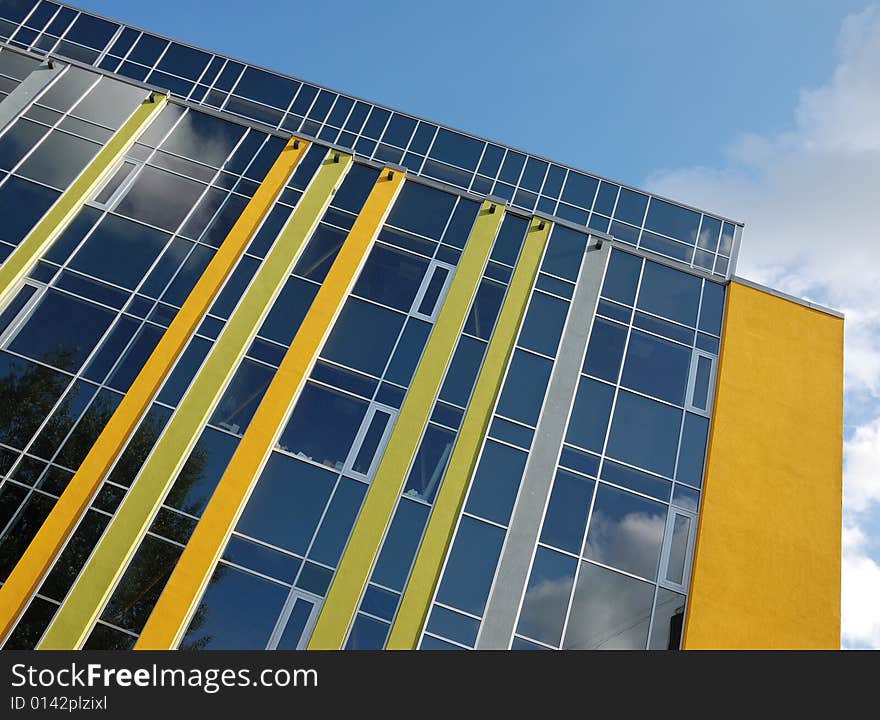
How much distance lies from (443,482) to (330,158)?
1049cm

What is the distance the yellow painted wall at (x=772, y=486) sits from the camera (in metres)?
16.6

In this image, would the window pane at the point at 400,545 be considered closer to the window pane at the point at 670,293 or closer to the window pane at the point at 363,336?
the window pane at the point at 363,336

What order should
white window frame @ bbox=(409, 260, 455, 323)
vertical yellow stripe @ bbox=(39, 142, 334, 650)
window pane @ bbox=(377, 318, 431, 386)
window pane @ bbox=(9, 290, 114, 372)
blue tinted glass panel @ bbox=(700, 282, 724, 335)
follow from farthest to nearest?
1. blue tinted glass panel @ bbox=(700, 282, 724, 335)
2. white window frame @ bbox=(409, 260, 455, 323)
3. window pane @ bbox=(377, 318, 431, 386)
4. window pane @ bbox=(9, 290, 114, 372)
5. vertical yellow stripe @ bbox=(39, 142, 334, 650)

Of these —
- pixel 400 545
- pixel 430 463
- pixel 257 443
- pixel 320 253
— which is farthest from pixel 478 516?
pixel 320 253

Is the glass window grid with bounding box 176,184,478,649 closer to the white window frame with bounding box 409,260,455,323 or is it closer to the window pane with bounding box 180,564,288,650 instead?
the white window frame with bounding box 409,260,455,323

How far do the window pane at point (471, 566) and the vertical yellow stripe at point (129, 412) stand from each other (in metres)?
7.52

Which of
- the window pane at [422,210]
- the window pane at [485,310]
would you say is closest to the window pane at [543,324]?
the window pane at [485,310]

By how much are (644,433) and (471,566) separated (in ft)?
18.4

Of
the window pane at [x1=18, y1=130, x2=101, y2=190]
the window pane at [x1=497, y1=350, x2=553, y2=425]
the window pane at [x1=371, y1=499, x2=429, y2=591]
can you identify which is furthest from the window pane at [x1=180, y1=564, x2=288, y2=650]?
the window pane at [x1=18, y1=130, x2=101, y2=190]

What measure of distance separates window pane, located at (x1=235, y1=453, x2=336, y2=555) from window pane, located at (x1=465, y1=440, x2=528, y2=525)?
127 inches

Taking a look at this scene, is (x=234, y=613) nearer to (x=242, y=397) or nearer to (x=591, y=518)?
(x=242, y=397)

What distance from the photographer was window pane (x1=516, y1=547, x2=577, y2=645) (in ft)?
52.3

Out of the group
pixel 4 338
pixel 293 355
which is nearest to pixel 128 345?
pixel 4 338

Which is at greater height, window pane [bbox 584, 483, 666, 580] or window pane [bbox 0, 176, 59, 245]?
window pane [bbox 0, 176, 59, 245]
